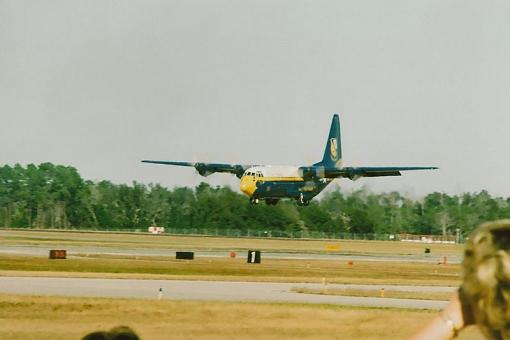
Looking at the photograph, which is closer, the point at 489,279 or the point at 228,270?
the point at 489,279

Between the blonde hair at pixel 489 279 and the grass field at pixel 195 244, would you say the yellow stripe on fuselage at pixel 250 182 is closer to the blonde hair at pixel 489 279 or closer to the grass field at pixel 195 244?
the grass field at pixel 195 244

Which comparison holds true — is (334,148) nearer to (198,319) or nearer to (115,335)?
(198,319)

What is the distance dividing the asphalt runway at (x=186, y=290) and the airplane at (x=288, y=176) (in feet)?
165

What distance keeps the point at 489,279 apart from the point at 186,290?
4211 centimetres

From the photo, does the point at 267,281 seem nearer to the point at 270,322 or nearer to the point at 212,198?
the point at 270,322

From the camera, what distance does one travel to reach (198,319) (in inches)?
1280

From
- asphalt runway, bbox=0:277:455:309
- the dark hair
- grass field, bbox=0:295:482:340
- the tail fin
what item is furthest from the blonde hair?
the tail fin

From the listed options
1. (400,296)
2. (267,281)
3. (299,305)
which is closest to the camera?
(299,305)

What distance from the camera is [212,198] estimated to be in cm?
17950

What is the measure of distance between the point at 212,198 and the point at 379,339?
150 metres

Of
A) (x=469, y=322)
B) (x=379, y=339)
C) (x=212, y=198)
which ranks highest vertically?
(x=212, y=198)

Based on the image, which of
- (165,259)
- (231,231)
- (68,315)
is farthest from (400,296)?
(231,231)

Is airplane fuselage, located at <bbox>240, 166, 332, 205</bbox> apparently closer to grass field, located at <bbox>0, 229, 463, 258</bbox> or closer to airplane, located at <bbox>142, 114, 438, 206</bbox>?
airplane, located at <bbox>142, 114, 438, 206</bbox>

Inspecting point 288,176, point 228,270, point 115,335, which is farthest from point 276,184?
point 115,335
